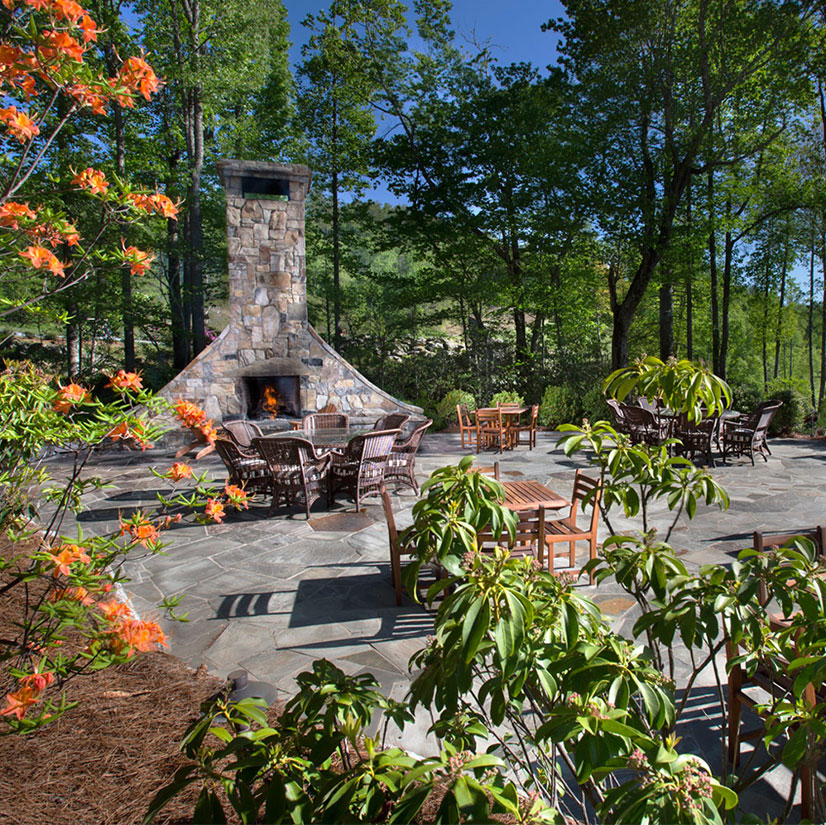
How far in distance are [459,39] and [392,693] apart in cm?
1778

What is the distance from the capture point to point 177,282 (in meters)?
16.6

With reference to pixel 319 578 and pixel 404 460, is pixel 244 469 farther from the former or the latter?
pixel 319 578

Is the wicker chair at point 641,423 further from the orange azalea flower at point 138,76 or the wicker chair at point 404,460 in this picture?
the orange azalea flower at point 138,76

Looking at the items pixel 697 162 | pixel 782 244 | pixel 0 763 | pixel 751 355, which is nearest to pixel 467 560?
pixel 0 763

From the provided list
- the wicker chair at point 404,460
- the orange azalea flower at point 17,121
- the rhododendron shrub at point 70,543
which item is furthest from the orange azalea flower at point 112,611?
the wicker chair at point 404,460

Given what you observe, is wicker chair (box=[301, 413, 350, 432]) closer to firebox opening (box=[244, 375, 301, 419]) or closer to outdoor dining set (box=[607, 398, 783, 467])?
firebox opening (box=[244, 375, 301, 419])

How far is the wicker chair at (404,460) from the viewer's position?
260 inches

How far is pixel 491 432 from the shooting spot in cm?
A: 1002

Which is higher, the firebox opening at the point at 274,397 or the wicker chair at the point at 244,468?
the firebox opening at the point at 274,397

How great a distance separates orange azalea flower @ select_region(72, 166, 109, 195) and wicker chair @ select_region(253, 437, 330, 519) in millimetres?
4072

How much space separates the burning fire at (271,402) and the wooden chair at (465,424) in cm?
360

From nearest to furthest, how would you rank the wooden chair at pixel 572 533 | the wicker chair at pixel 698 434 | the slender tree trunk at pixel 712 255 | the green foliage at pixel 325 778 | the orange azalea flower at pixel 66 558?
the green foliage at pixel 325 778, the orange azalea flower at pixel 66 558, the wooden chair at pixel 572 533, the wicker chair at pixel 698 434, the slender tree trunk at pixel 712 255

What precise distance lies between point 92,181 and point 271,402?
28.3 feet

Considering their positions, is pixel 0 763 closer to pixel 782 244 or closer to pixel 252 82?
pixel 252 82
